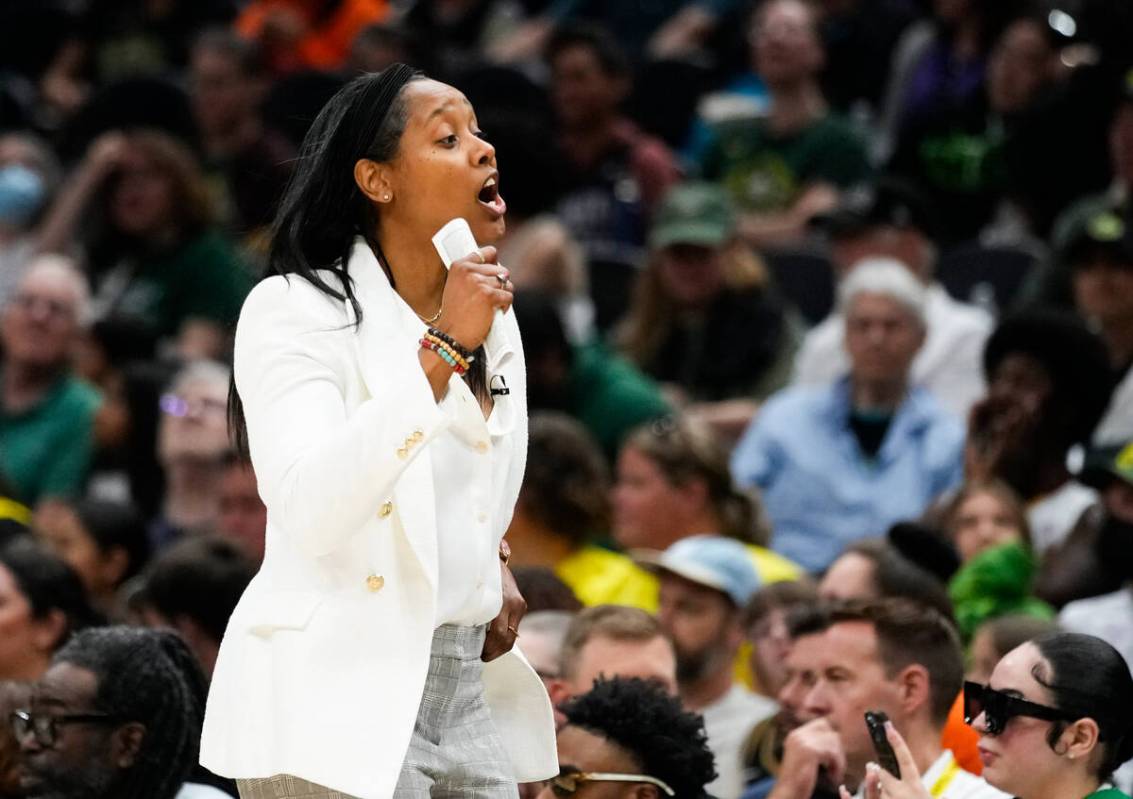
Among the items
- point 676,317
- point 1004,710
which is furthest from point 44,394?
point 1004,710

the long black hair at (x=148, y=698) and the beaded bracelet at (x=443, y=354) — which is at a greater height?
the beaded bracelet at (x=443, y=354)

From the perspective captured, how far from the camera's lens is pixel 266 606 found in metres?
2.73

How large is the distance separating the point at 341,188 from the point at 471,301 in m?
0.36

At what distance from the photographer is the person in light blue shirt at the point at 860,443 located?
6.84m

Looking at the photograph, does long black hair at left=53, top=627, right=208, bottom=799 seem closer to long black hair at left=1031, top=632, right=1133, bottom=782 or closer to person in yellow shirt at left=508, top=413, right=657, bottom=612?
long black hair at left=1031, top=632, right=1133, bottom=782

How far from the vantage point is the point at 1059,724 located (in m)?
3.66

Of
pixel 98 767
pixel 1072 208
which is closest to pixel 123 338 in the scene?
pixel 1072 208

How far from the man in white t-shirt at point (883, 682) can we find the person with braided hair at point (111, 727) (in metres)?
1.27

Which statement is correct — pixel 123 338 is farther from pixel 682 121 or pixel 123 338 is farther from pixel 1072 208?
pixel 1072 208

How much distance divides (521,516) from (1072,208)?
120 inches

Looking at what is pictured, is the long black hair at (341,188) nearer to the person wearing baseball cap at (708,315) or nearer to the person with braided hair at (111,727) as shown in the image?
the person with braided hair at (111,727)

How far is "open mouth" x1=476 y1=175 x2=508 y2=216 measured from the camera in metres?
2.89

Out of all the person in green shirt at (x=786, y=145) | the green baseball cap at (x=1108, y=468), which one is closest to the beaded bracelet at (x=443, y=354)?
the green baseball cap at (x=1108, y=468)

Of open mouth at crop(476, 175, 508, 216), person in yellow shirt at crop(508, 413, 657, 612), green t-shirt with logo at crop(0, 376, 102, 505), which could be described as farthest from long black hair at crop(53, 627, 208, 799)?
green t-shirt with logo at crop(0, 376, 102, 505)
